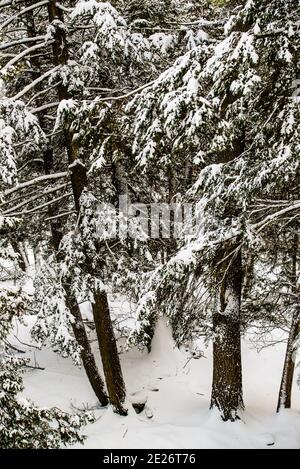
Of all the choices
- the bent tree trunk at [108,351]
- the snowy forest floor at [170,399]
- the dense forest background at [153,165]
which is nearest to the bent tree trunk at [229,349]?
the dense forest background at [153,165]

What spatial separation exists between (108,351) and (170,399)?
280 cm

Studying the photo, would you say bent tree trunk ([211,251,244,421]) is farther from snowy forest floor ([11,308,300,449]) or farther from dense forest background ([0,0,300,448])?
snowy forest floor ([11,308,300,449])

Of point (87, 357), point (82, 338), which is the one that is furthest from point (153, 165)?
point (87, 357)

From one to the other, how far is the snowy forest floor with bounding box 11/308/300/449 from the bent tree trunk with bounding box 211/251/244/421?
367 mm

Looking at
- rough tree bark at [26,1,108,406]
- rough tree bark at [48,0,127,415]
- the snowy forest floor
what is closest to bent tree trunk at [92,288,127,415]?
rough tree bark at [48,0,127,415]

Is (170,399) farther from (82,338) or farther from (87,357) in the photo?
(82,338)

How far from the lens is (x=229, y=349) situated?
8133 mm

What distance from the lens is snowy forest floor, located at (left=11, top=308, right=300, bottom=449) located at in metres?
8.01

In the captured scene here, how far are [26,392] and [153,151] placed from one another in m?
A: 7.54

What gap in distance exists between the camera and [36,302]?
8594 millimetres

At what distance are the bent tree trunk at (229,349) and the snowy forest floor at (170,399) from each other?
14.4 inches

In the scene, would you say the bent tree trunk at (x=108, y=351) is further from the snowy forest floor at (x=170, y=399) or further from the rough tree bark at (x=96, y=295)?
the snowy forest floor at (x=170, y=399)

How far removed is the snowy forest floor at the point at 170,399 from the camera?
8.01 meters

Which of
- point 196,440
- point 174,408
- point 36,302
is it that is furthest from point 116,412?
point 36,302
